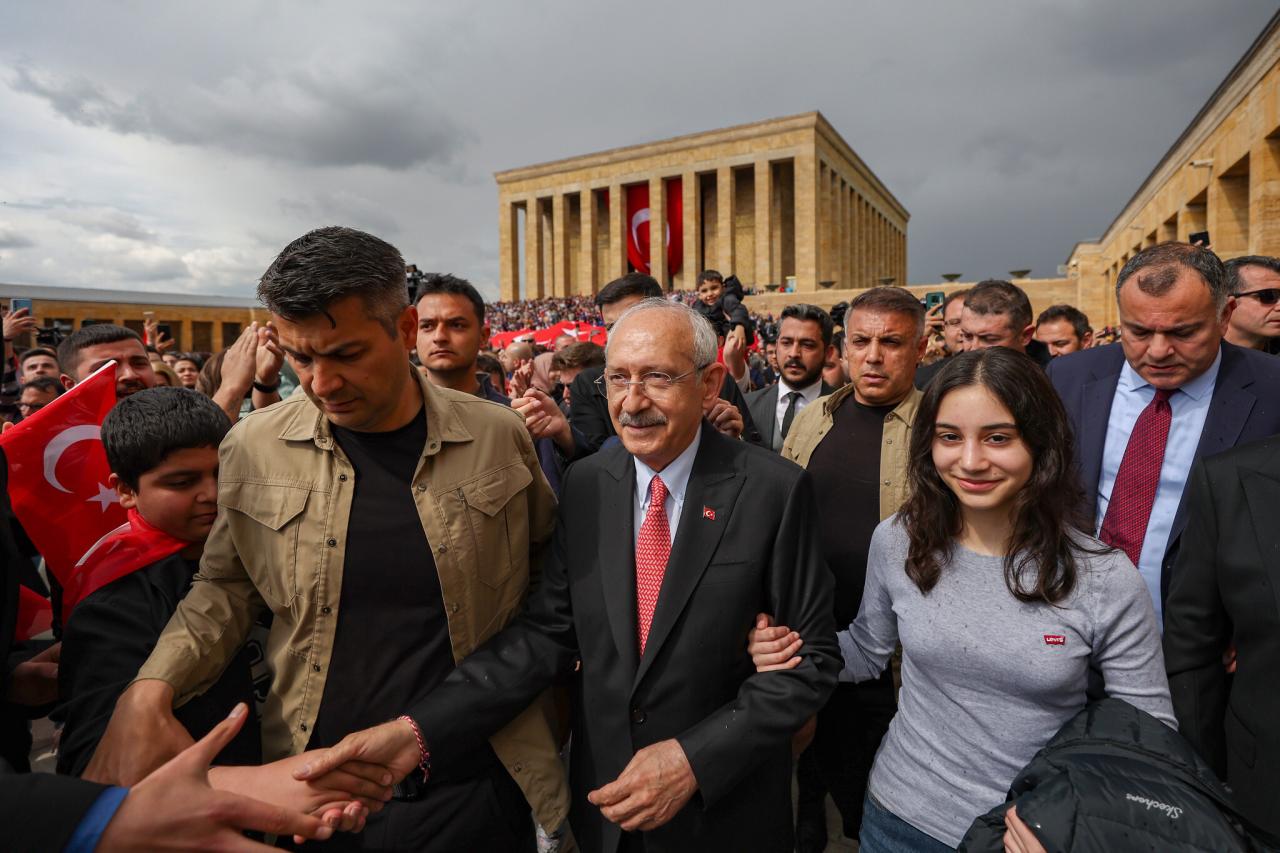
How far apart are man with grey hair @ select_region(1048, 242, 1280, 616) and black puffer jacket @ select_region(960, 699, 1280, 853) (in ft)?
4.05

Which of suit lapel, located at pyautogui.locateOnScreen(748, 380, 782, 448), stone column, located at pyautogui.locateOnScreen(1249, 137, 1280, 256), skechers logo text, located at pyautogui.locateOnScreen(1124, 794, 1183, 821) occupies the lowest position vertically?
skechers logo text, located at pyautogui.locateOnScreen(1124, 794, 1183, 821)

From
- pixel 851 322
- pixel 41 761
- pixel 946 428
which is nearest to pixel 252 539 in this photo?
pixel 946 428

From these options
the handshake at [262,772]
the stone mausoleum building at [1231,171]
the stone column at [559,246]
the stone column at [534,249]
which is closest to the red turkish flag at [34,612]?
the handshake at [262,772]

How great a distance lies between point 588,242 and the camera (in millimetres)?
42938

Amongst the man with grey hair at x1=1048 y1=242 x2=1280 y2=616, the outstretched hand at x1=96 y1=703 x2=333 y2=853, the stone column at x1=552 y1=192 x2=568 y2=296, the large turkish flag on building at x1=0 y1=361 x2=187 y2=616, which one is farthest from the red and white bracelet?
the stone column at x1=552 y1=192 x2=568 y2=296

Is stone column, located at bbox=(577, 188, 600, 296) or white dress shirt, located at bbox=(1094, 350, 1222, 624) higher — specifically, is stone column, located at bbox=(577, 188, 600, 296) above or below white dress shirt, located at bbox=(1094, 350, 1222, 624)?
above

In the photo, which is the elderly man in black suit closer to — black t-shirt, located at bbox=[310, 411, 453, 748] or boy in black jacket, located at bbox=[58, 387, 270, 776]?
black t-shirt, located at bbox=[310, 411, 453, 748]

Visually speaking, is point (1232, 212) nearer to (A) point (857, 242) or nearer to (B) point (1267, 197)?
(B) point (1267, 197)

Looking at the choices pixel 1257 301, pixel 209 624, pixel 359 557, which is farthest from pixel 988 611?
pixel 1257 301

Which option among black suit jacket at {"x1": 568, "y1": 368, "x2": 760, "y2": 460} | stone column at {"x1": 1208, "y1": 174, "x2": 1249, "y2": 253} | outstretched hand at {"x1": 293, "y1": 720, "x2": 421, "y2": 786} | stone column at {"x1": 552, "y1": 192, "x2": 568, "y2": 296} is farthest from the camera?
stone column at {"x1": 552, "y1": 192, "x2": 568, "y2": 296}

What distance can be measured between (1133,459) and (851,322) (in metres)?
1.21

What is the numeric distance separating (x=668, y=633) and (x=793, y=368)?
322cm

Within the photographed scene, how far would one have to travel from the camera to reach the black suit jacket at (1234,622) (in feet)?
5.79

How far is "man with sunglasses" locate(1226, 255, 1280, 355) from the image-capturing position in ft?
12.9
